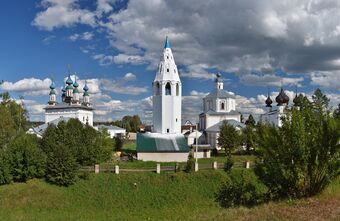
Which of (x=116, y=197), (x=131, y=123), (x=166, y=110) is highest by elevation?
(x=131, y=123)

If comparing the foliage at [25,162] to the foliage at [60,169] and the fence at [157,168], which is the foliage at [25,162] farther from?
the fence at [157,168]

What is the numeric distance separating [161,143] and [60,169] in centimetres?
1246

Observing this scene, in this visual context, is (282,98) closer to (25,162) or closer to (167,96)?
(167,96)

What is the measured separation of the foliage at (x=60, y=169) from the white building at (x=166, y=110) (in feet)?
34.4

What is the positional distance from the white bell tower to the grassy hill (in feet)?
38.3

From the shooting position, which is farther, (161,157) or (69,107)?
(69,107)

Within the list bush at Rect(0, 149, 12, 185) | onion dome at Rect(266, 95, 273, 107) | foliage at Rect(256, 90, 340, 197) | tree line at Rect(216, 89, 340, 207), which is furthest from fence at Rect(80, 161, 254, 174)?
onion dome at Rect(266, 95, 273, 107)

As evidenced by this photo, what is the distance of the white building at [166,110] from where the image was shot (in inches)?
1347

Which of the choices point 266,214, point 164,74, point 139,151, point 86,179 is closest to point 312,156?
point 266,214

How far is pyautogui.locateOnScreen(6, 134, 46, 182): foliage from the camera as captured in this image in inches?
917

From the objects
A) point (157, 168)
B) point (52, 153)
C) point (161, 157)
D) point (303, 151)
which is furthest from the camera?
point (161, 157)

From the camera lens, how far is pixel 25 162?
77.4 feet

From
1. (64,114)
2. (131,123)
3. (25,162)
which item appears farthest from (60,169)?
(131,123)

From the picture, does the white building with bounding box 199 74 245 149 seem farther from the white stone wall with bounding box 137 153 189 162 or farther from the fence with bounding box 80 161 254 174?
the fence with bounding box 80 161 254 174
